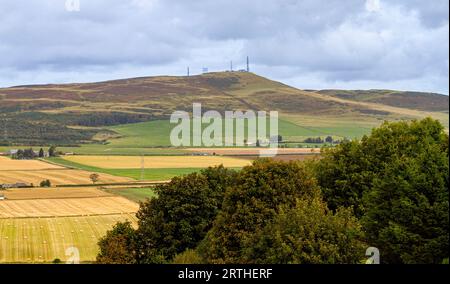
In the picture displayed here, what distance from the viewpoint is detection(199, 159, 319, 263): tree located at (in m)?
36.2

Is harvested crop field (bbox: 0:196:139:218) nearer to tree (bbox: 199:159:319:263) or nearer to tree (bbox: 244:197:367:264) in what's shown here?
tree (bbox: 199:159:319:263)

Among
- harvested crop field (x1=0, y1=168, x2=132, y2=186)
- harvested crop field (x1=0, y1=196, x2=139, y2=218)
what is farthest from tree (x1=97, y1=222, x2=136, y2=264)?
harvested crop field (x1=0, y1=168, x2=132, y2=186)

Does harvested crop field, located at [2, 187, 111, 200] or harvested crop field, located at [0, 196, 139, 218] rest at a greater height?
harvested crop field, located at [2, 187, 111, 200]

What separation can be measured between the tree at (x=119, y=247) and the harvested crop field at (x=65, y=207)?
1313 centimetres

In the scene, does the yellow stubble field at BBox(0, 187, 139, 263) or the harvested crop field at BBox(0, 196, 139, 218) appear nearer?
the yellow stubble field at BBox(0, 187, 139, 263)

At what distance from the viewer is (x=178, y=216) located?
1816 inches

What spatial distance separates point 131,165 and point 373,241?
59.1 m

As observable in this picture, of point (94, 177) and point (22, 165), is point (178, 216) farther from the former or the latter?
point (22, 165)

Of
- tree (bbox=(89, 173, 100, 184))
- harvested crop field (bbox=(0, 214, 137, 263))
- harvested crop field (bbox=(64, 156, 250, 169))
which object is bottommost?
harvested crop field (bbox=(0, 214, 137, 263))

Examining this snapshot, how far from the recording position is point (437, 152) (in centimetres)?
3644

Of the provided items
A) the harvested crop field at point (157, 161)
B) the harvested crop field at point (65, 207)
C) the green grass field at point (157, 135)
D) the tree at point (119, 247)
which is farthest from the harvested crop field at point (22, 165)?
the tree at point (119, 247)

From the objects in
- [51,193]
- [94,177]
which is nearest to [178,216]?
[51,193]

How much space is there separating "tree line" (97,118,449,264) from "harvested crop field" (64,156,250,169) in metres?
35.5
